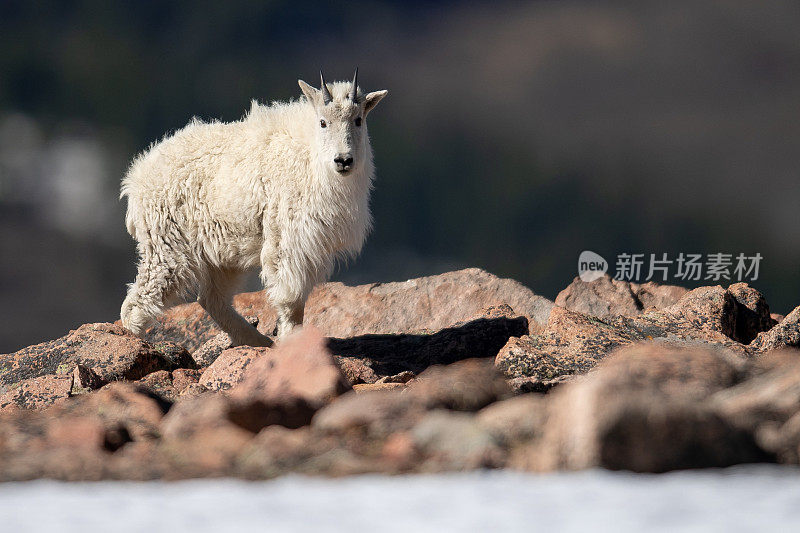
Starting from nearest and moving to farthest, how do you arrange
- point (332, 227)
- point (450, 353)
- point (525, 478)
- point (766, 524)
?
point (766, 524)
point (525, 478)
point (450, 353)
point (332, 227)

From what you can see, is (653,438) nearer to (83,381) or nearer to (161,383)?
(161,383)

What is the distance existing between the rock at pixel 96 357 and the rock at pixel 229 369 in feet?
3.33

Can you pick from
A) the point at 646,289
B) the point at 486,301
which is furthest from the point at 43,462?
the point at 646,289

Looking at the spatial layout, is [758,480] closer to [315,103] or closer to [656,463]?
[656,463]

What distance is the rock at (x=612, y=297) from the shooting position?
10.3 metres

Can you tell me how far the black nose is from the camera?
23.8ft

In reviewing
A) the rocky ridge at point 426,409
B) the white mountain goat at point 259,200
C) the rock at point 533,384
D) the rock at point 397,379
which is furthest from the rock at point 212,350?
the rock at point 533,384

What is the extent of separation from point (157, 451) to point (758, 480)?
2.41 meters

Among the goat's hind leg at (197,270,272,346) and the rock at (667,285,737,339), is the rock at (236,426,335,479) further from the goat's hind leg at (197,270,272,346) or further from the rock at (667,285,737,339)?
the goat's hind leg at (197,270,272,346)

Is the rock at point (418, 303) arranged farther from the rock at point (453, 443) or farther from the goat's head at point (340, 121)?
the rock at point (453, 443)

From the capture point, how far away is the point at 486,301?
10.0 m

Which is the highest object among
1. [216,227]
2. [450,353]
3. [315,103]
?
[315,103]

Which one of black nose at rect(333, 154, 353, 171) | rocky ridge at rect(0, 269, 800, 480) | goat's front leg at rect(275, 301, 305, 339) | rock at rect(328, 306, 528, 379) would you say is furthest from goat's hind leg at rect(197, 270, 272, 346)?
black nose at rect(333, 154, 353, 171)

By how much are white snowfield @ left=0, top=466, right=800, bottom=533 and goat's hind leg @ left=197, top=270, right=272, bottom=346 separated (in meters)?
5.98
